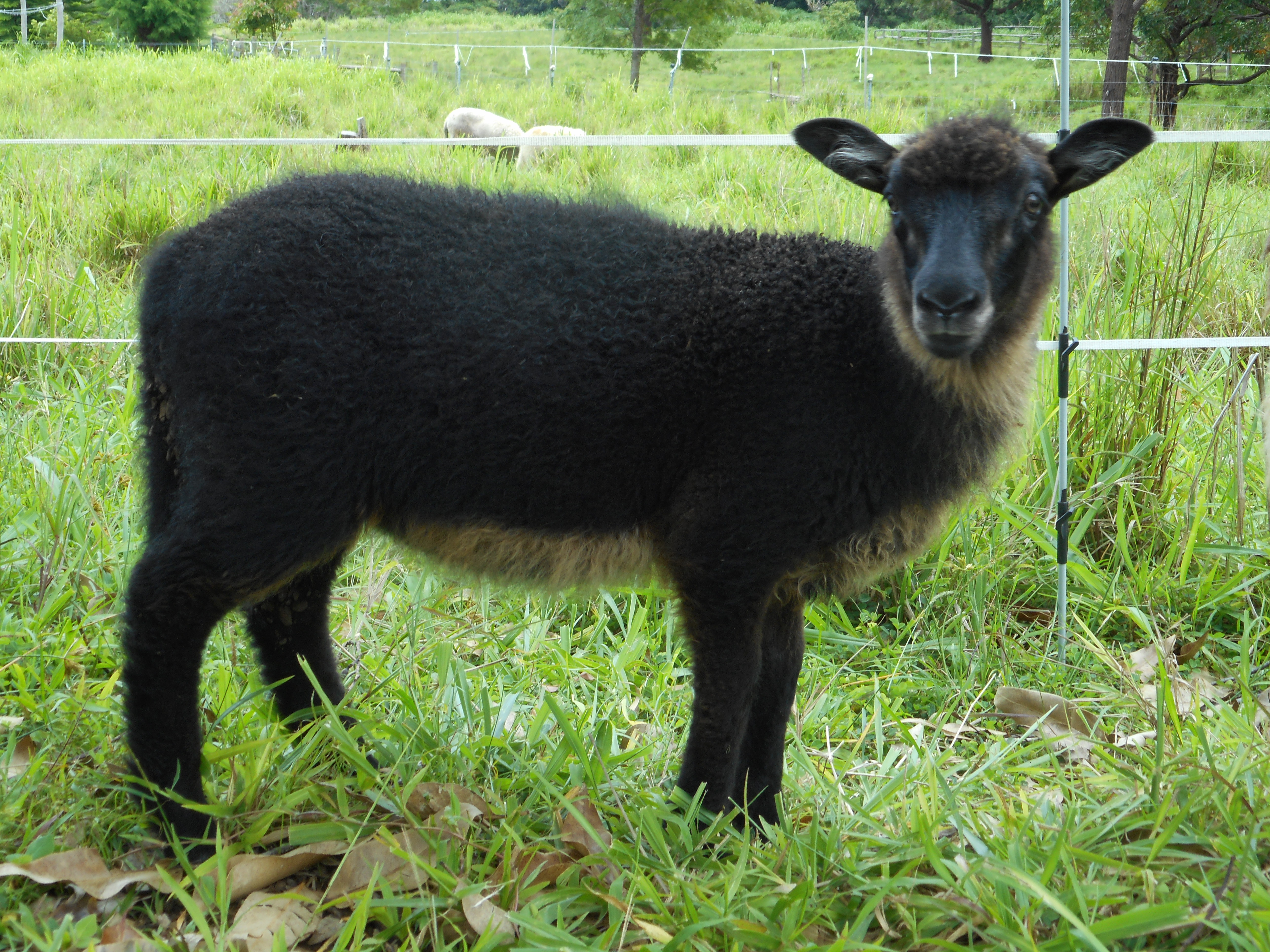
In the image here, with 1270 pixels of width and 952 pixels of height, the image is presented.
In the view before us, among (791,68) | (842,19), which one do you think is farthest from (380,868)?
(842,19)

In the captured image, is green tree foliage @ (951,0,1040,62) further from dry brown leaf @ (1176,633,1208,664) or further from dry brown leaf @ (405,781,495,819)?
dry brown leaf @ (405,781,495,819)

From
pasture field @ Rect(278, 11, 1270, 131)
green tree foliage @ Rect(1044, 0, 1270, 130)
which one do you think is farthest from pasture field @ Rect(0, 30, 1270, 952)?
green tree foliage @ Rect(1044, 0, 1270, 130)

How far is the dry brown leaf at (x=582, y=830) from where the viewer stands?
7.77ft

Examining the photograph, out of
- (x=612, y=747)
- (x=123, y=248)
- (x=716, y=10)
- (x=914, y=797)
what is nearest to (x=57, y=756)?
(x=612, y=747)

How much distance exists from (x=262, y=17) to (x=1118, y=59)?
112ft

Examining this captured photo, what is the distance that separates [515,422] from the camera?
2.36 m

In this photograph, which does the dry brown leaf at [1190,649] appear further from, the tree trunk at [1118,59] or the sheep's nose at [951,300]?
the tree trunk at [1118,59]

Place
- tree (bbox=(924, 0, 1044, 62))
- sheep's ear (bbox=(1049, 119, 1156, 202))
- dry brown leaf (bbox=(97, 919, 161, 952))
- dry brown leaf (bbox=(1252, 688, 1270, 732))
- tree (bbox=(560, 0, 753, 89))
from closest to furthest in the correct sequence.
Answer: dry brown leaf (bbox=(97, 919, 161, 952)), sheep's ear (bbox=(1049, 119, 1156, 202)), dry brown leaf (bbox=(1252, 688, 1270, 732)), tree (bbox=(560, 0, 753, 89)), tree (bbox=(924, 0, 1044, 62))

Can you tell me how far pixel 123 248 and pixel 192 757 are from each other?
4.46 meters

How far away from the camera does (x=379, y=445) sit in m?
2.37

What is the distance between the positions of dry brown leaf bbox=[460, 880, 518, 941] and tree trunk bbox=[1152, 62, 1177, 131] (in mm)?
8815

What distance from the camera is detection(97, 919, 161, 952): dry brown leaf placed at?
2.01m

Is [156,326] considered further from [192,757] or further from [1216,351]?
[1216,351]

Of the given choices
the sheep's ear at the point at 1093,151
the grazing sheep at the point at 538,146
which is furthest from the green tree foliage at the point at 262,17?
the sheep's ear at the point at 1093,151
